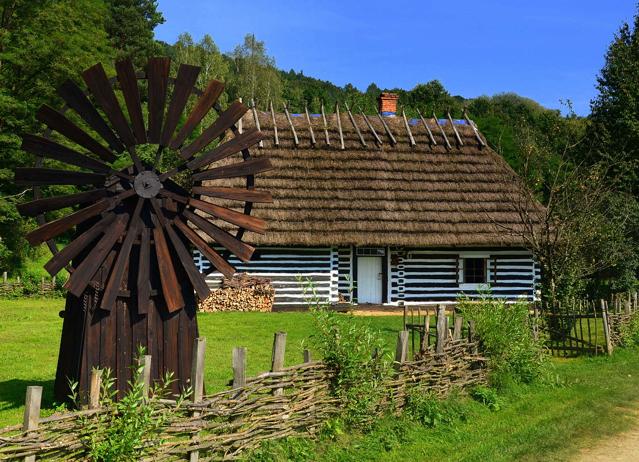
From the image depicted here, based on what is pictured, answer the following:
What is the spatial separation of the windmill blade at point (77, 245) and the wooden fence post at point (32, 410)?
3588 millimetres

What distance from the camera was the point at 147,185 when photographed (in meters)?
8.79

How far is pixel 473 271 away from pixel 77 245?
1654 cm

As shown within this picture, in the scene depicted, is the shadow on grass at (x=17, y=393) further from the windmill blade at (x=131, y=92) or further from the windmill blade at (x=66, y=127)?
the windmill blade at (x=131, y=92)

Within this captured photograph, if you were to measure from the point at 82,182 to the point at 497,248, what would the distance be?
53.6 feet

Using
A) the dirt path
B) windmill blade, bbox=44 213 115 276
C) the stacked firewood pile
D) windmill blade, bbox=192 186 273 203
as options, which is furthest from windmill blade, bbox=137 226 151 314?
the stacked firewood pile

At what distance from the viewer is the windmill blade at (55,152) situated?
8672mm

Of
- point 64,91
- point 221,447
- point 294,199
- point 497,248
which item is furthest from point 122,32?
point 221,447

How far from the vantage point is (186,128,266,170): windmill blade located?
9.26m

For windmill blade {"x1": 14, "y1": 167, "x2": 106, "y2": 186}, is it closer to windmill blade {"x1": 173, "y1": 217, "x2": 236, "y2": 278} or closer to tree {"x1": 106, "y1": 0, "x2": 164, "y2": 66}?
windmill blade {"x1": 173, "y1": 217, "x2": 236, "y2": 278}

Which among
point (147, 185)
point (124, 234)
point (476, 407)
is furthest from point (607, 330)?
point (124, 234)

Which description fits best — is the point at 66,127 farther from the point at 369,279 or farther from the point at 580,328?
the point at 369,279

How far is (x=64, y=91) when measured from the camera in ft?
29.5

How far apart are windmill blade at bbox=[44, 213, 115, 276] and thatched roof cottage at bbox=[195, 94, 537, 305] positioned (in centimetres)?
1159

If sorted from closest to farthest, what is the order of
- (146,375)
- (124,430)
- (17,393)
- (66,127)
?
(124,430)
(146,375)
(66,127)
(17,393)
